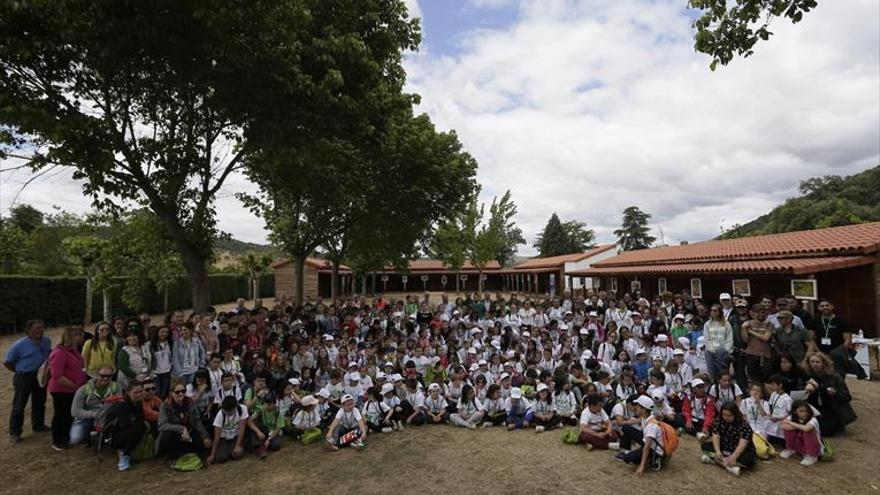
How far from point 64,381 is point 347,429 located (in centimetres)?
432

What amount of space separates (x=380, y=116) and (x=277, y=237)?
483 inches

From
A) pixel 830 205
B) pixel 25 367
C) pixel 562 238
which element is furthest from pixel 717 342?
pixel 562 238

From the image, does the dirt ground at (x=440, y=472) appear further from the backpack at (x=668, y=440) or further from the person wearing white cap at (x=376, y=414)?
the person wearing white cap at (x=376, y=414)

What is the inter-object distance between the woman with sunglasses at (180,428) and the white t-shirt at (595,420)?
5881 millimetres

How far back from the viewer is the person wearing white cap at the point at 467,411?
28.5ft

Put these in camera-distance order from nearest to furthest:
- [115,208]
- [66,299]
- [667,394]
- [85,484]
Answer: [85,484]
[667,394]
[115,208]
[66,299]

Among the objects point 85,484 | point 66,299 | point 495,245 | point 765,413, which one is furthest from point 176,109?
point 495,245

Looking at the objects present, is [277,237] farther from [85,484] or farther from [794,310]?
[794,310]

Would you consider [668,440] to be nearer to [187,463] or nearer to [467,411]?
[467,411]

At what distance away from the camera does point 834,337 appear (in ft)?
26.8

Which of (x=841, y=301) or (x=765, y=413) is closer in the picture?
(x=765, y=413)

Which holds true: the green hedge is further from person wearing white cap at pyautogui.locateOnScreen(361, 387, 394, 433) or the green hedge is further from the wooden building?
the wooden building

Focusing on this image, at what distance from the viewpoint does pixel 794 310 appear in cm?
873

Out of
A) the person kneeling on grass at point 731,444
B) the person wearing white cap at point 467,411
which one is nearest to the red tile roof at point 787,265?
the person kneeling on grass at point 731,444
